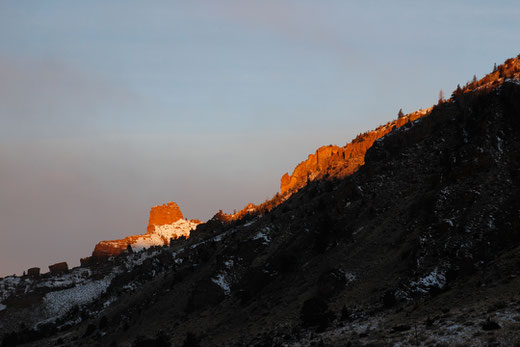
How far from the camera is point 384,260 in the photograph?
59812 millimetres

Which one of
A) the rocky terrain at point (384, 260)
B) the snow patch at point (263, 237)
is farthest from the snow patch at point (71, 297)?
the snow patch at point (263, 237)

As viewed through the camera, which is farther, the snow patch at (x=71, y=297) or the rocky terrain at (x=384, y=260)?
the snow patch at (x=71, y=297)

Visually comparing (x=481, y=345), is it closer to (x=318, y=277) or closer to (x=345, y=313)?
(x=345, y=313)

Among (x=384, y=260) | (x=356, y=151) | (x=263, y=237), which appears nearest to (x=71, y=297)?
(x=263, y=237)

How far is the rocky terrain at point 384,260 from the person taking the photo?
1690 inches

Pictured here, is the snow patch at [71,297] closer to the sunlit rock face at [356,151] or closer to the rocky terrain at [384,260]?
the rocky terrain at [384,260]

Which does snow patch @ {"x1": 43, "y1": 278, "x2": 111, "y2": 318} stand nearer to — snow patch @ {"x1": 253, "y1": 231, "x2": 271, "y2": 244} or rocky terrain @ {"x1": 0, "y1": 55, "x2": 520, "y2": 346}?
rocky terrain @ {"x1": 0, "y1": 55, "x2": 520, "y2": 346}

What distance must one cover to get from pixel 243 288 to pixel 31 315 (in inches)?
4331

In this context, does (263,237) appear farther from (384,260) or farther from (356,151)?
(384,260)

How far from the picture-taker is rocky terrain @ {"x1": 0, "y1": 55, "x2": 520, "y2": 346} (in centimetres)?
4294

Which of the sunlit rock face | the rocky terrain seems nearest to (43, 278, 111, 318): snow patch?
the rocky terrain

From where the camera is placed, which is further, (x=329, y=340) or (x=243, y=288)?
(x=243, y=288)

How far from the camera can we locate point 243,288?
76938 mm

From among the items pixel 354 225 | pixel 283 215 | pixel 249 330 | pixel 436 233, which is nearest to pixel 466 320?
pixel 436 233
